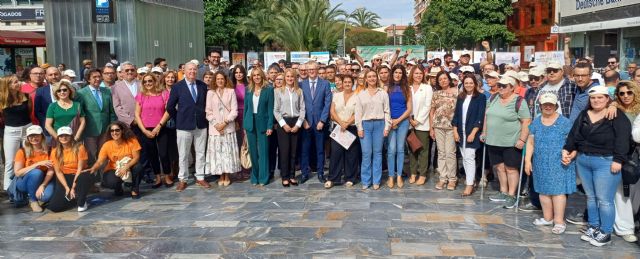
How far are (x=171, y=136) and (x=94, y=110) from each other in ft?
3.66

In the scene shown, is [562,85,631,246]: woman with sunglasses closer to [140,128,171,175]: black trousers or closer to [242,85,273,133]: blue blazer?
[242,85,273,133]: blue blazer

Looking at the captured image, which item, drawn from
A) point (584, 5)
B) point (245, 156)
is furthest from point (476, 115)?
point (584, 5)

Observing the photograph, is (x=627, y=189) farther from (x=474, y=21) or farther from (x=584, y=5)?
(x=474, y=21)

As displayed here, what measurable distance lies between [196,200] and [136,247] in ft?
6.23

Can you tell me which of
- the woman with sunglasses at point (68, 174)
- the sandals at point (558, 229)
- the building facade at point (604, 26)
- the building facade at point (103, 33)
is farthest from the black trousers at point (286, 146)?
the building facade at point (604, 26)

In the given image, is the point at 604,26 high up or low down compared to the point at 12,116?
up

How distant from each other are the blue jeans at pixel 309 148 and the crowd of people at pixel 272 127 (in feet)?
0.06

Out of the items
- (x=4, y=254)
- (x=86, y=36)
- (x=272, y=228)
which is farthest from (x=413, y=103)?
(x=86, y=36)

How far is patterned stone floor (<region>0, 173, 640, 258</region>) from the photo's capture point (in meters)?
5.20

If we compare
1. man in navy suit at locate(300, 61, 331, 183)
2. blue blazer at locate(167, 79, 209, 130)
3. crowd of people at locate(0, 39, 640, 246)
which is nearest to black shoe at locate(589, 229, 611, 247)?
crowd of people at locate(0, 39, 640, 246)

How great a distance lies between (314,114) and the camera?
26.6 ft

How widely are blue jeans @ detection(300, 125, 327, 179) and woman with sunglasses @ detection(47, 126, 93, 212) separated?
2.90m

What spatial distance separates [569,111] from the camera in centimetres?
636

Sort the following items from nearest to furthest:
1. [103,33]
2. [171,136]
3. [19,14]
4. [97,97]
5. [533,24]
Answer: [97,97] → [171,136] → [103,33] → [533,24] → [19,14]
